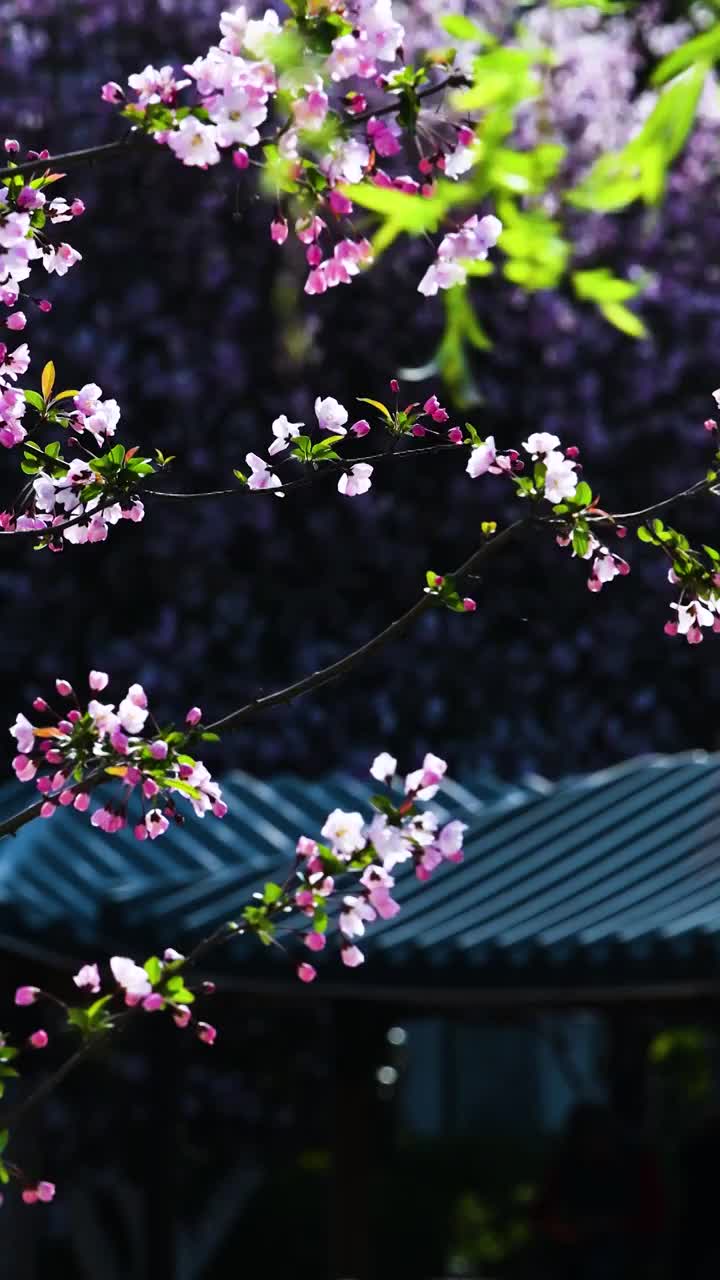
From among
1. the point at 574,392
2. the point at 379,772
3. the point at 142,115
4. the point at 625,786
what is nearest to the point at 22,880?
the point at 625,786

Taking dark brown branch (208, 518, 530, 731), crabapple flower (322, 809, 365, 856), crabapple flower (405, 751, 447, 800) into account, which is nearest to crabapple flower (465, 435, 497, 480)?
dark brown branch (208, 518, 530, 731)

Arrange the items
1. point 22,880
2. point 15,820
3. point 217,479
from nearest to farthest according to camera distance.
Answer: point 15,820
point 22,880
point 217,479

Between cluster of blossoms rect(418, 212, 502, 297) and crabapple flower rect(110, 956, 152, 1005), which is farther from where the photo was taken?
cluster of blossoms rect(418, 212, 502, 297)

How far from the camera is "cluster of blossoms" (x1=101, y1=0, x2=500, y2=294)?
336cm

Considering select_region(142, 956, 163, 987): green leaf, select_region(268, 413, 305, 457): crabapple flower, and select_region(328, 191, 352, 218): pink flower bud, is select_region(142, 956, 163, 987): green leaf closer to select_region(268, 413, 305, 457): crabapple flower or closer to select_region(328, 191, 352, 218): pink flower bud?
select_region(268, 413, 305, 457): crabapple flower

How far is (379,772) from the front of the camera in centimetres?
388

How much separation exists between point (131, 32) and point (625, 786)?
7.69 m

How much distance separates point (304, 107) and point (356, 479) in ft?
3.06

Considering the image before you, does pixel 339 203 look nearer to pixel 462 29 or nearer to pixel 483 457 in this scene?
pixel 462 29

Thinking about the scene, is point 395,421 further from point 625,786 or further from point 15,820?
point 625,786

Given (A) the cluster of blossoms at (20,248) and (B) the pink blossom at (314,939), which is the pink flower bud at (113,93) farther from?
(B) the pink blossom at (314,939)

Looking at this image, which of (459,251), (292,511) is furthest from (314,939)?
(292,511)

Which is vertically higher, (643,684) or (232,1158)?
(643,684)

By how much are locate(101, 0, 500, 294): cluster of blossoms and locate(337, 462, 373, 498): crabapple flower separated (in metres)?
0.52
